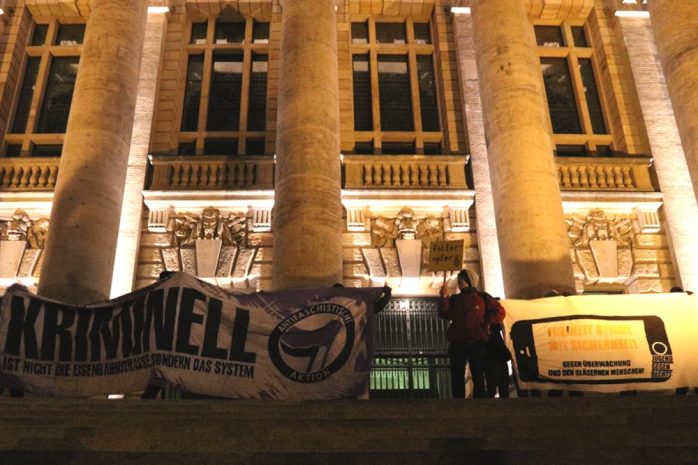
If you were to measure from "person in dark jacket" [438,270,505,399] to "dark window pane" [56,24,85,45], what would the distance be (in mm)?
17025

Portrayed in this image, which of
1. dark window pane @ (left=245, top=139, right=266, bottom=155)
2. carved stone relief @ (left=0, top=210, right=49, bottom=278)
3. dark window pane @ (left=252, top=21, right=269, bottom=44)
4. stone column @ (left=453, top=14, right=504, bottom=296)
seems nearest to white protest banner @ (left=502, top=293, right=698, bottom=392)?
stone column @ (left=453, top=14, right=504, bottom=296)

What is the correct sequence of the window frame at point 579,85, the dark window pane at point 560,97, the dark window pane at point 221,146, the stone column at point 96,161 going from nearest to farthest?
the stone column at point 96,161, the dark window pane at point 221,146, the window frame at point 579,85, the dark window pane at point 560,97

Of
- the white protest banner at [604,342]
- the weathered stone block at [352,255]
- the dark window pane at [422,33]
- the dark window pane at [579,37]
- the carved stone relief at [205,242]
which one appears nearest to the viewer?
the white protest banner at [604,342]

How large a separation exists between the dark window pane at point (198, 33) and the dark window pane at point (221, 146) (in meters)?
3.95

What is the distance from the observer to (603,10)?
21.9 m

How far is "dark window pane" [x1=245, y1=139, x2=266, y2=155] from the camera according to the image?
64.8 feet

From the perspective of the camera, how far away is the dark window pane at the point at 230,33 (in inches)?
863

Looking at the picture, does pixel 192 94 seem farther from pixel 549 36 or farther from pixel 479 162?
pixel 549 36

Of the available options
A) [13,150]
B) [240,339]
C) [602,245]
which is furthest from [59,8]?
[602,245]

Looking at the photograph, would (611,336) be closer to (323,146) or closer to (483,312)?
(483,312)

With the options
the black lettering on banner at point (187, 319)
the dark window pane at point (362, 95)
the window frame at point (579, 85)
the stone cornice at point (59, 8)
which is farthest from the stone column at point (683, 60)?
the stone cornice at point (59, 8)

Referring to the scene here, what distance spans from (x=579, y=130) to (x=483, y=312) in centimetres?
1241

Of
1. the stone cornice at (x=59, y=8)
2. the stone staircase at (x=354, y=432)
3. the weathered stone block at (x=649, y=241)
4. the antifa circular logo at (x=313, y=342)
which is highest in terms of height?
the stone cornice at (x=59, y=8)

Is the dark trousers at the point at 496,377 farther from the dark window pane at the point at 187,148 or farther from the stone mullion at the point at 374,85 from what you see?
the dark window pane at the point at 187,148
